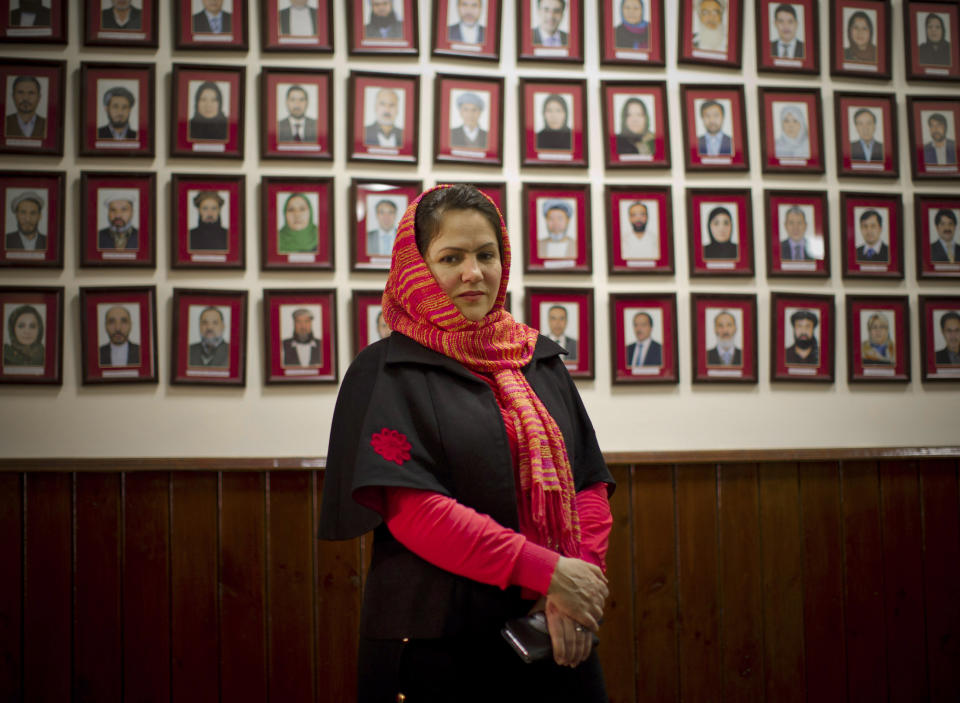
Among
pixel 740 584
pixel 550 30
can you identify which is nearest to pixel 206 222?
pixel 550 30

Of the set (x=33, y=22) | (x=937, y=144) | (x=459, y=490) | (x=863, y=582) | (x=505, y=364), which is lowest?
(x=863, y=582)

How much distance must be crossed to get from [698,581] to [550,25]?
2.32 meters

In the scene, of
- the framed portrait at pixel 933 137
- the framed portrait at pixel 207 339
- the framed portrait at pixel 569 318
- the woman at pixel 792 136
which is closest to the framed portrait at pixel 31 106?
the framed portrait at pixel 207 339

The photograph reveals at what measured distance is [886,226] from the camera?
2.94 meters

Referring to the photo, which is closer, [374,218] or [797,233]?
[374,218]

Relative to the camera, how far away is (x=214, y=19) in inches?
106

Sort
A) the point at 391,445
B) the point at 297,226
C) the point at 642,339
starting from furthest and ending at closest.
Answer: the point at 642,339
the point at 297,226
the point at 391,445

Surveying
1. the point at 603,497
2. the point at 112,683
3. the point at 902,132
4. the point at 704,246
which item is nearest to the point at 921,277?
the point at 902,132

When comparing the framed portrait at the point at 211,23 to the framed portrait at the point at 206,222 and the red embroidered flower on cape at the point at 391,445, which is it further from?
the red embroidered flower on cape at the point at 391,445

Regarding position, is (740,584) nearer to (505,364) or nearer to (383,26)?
(505,364)

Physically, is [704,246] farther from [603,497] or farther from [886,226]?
[603,497]

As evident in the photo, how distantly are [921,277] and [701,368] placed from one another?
1092mm

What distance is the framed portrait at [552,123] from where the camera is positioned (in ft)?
9.13

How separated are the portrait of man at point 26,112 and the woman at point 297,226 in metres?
0.97
